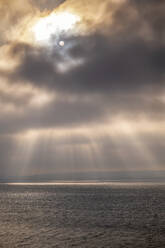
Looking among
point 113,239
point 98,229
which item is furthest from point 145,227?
point 113,239

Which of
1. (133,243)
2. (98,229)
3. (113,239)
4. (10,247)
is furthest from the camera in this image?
(98,229)

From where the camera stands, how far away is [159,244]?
35.7 meters

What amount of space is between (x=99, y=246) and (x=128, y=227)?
51.0 ft

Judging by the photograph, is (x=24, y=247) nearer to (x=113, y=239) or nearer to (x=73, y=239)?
(x=73, y=239)

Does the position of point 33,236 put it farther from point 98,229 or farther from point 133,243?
point 133,243

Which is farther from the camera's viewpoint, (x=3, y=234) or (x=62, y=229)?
(x=62, y=229)

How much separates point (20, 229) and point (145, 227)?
22.8 m

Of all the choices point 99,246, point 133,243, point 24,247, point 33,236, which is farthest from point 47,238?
point 133,243

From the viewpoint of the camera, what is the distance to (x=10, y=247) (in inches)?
1350

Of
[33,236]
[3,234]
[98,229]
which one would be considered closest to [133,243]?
[98,229]

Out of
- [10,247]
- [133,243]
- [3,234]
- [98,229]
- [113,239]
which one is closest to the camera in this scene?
[10,247]

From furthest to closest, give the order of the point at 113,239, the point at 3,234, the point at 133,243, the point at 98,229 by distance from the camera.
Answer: the point at 98,229 < the point at 3,234 < the point at 113,239 < the point at 133,243

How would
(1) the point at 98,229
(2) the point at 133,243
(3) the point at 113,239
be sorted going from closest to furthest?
(2) the point at 133,243
(3) the point at 113,239
(1) the point at 98,229

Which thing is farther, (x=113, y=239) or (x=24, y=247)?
(x=113, y=239)
